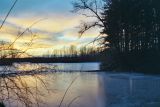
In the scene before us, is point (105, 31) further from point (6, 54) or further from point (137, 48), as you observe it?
point (6, 54)

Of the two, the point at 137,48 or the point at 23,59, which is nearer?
the point at 23,59

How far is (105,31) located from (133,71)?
640 cm

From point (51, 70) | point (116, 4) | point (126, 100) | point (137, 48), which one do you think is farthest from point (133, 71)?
point (51, 70)

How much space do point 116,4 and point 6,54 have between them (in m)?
45.8

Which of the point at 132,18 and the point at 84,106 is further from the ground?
the point at 132,18

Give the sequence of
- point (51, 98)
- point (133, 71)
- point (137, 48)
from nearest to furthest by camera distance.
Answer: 1. point (51, 98)
2. point (133, 71)
3. point (137, 48)

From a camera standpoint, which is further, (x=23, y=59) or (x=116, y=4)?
(x=116, y=4)

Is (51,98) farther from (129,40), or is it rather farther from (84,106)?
(129,40)

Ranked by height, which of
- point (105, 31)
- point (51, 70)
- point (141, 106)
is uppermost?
point (105, 31)

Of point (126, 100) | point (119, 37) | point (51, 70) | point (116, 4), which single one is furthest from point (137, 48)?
point (51, 70)

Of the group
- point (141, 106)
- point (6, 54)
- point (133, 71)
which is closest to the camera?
point (6, 54)

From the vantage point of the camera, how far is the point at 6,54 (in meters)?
3.98

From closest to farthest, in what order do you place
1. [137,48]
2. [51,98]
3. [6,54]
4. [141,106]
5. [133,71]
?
[6,54], [141,106], [51,98], [133,71], [137,48]

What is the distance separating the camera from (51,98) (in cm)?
1639
